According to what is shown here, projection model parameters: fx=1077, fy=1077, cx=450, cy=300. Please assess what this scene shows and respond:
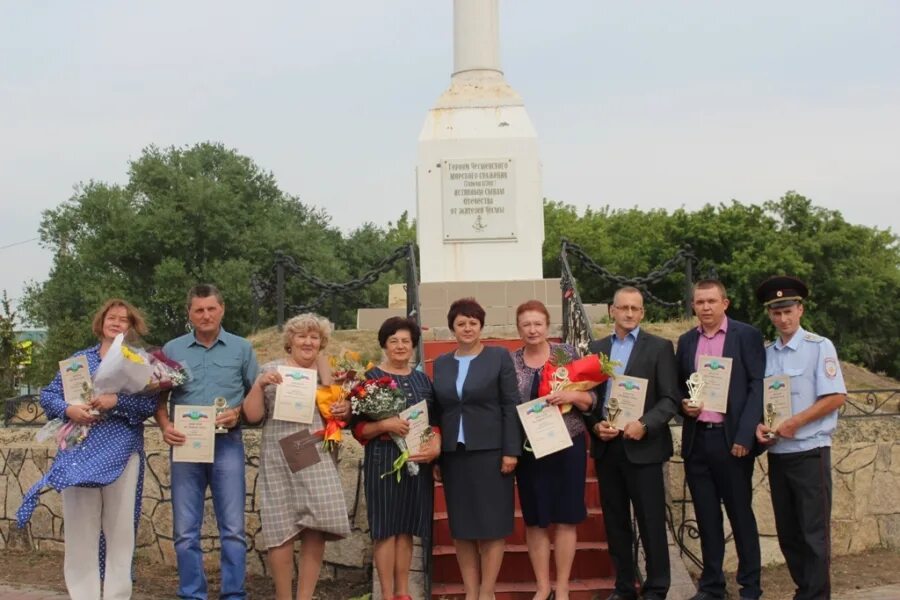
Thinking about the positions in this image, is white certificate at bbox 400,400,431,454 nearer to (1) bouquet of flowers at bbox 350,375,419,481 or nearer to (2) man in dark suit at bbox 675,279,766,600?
(1) bouquet of flowers at bbox 350,375,419,481

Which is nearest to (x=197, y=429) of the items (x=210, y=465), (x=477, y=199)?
(x=210, y=465)

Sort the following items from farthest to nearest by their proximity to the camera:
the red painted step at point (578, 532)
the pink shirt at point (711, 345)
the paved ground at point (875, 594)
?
the red painted step at point (578, 532)
the paved ground at point (875, 594)
the pink shirt at point (711, 345)

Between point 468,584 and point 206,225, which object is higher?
point 206,225

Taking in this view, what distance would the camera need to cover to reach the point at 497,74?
13.7m

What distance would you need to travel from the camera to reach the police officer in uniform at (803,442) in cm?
631

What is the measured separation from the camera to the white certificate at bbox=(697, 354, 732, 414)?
6.44 meters

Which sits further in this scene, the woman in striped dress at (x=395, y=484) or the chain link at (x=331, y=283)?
the chain link at (x=331, y=283)

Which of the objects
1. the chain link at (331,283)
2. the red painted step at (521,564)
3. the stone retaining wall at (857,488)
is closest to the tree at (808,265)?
the chain link at (331,283)

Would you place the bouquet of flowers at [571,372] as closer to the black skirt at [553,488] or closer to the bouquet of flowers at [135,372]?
the black skirt at [553,488]

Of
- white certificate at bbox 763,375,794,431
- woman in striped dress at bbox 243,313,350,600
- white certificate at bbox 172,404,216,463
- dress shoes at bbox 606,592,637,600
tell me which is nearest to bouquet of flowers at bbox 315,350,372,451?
woman in striped dress at bbox 243,313,350,600

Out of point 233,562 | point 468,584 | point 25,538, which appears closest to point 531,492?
point 468,584

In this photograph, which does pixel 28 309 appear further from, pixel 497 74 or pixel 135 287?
pixel 497 74

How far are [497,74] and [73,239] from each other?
86.2ft

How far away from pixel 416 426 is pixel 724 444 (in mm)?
1875
